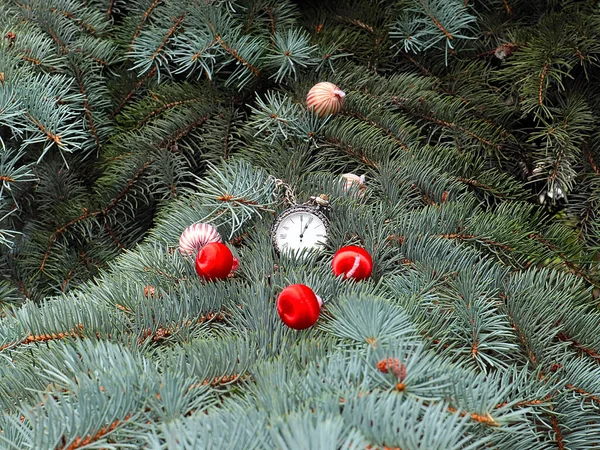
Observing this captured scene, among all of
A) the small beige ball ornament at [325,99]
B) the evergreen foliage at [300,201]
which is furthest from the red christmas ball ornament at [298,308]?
the small beige ball ornament at [325,99]

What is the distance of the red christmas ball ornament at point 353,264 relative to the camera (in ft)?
1.86

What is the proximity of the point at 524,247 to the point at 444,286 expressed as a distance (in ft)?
0.47

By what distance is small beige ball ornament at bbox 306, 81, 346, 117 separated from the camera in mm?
810

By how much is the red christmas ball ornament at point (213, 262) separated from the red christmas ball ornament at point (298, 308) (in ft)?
0.31

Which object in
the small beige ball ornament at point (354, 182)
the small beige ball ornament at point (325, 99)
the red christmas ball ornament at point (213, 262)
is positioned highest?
the small beige ball ornament at point (325, 99)

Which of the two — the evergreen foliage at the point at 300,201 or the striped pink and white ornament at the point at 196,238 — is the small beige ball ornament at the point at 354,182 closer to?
the evergreen foliage at the point at 300,201

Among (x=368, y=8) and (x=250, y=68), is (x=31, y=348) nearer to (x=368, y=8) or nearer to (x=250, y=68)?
(x=250, y=68)

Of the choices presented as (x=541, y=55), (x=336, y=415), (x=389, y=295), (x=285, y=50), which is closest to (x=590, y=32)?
(x=541, y=55)

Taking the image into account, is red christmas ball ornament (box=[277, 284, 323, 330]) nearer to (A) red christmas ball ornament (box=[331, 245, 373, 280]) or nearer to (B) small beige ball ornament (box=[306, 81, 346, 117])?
(A) red christmas ball ornament (box=[331, 245, 373, 280])

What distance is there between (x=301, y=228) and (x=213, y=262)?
0.37ft

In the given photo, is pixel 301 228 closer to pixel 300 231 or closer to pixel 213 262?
pixel 300 231

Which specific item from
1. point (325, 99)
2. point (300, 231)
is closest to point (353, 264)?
point (300, 231)

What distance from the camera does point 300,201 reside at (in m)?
0.70

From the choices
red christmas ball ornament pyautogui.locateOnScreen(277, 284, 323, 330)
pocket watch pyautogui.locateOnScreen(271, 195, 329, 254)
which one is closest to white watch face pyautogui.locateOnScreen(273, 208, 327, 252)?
pocket watch pyautogui.locateOnScreen(271, 195, 329, 254)
